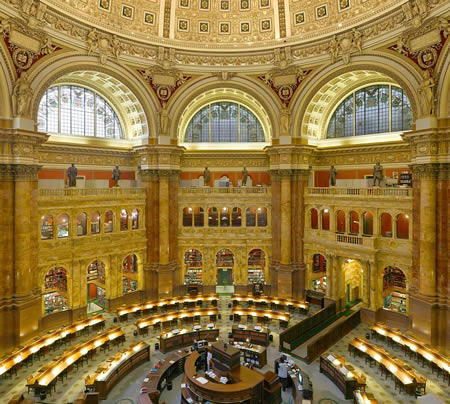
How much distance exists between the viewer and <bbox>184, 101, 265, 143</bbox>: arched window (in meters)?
33.3

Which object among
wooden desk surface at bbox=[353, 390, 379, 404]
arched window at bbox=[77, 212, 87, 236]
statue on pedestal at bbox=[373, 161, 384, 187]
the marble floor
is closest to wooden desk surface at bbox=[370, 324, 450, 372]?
the marble floor

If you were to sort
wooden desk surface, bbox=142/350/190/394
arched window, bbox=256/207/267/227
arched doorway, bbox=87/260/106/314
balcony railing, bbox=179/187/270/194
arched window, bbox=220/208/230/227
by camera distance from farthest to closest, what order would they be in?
arched window, bbox=256/207/267/227, arched window, bbox=220/208/230/227, balcony railing, bbox=179/187/270/194, arched doorway, bbox=87/260/106/314, wooden desk surface, bbox=142/350/190/394

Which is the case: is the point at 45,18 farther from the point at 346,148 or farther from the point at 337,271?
the point at 337,271

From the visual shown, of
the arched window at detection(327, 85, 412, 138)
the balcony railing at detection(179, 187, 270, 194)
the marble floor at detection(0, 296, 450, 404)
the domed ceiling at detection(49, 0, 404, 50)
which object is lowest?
the marble floor at detection(0, 296, 450, 404)

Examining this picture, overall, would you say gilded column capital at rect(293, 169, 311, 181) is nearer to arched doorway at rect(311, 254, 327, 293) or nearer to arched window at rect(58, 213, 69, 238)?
arched doorway at rect(311, 254, 327, 293)

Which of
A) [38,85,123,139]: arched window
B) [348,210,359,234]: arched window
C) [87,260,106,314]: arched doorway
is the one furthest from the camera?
[348,210,359,234]: arched window

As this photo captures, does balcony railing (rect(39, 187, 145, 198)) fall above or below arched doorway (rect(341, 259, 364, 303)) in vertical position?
above

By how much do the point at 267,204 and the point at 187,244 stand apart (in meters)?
7.99

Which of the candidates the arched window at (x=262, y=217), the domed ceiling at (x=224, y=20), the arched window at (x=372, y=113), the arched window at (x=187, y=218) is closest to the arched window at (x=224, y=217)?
the arched window at (x=187, y=218)

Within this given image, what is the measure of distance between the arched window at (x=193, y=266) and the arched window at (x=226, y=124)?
11.2 meters

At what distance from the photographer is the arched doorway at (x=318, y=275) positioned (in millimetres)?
30922

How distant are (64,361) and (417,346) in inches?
776

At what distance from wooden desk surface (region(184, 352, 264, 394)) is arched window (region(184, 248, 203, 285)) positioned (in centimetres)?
1454

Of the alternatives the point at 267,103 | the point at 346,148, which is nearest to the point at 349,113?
the point at 346,148
